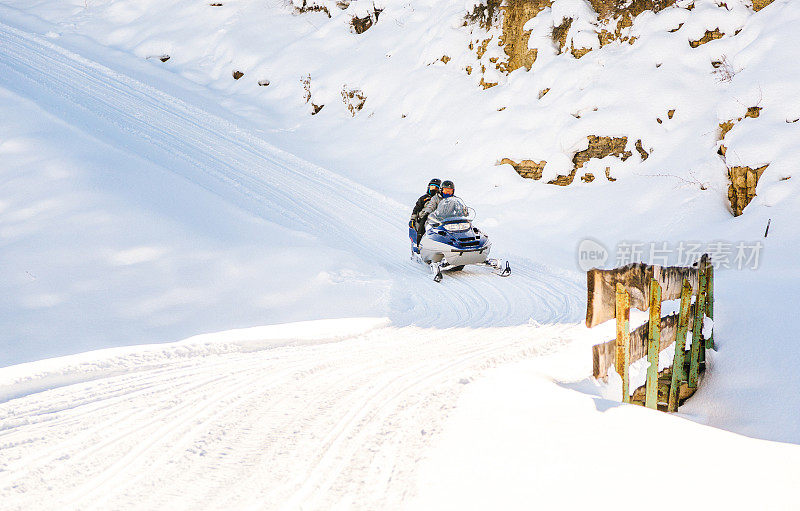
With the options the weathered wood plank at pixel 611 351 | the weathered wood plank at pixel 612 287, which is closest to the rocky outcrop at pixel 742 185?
the weathered wood plank at pixel 611 351

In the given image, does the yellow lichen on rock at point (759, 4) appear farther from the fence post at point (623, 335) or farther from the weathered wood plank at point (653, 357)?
the fence post at point (623, 335)

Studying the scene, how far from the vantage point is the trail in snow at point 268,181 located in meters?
9.02

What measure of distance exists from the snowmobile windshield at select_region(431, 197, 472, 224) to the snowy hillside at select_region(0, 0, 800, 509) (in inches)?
42.1

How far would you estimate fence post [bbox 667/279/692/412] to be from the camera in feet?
18.6

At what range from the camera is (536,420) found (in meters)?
4.30

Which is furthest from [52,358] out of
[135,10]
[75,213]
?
[135,10]

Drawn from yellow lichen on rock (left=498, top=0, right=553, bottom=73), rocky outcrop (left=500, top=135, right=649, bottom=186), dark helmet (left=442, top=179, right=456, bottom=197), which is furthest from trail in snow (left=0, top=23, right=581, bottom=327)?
yellow lichen on rock (left=498, top=0, right=553, bottom=73)

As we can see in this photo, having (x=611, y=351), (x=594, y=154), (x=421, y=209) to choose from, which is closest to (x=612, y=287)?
(x=611, y=351)

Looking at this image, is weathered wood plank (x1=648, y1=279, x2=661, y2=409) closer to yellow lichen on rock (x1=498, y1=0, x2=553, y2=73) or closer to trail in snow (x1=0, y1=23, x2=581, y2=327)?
trail in snow (x1=0, y1=23, x2=581, y2=327)

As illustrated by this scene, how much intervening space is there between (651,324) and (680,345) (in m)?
0.91

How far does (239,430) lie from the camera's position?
4.46 meters

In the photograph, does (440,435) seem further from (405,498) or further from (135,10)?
(135,10)

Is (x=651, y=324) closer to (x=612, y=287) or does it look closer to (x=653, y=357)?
(x=653, y=357)

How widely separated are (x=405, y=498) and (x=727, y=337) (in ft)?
16.4
